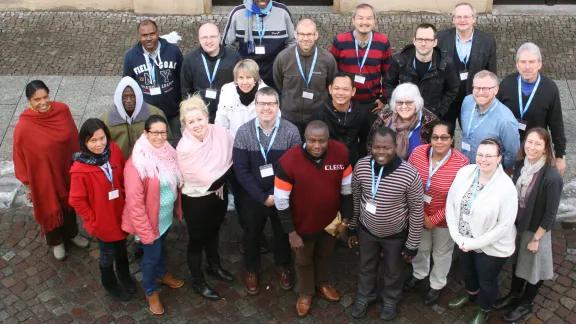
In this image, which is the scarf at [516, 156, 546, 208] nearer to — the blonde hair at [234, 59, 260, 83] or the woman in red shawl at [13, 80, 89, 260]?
the blonde hair at [234, 59, 260, 83]

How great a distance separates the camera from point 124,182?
5281 millimetres

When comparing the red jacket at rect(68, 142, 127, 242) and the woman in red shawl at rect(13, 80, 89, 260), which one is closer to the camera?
the red jacket at rect(68, 142, 127, 242)

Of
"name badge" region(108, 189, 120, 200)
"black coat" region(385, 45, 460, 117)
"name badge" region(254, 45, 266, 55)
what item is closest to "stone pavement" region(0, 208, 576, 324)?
"name badge" region(108, 189, 120, 200)

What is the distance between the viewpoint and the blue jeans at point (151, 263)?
5520 millimetres

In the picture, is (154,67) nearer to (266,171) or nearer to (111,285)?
(266,171)

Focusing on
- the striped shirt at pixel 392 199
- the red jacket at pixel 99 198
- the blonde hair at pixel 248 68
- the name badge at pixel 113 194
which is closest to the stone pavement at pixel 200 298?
the red jacket at pixel 99 198

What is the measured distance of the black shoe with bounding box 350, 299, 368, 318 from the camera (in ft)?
18.6

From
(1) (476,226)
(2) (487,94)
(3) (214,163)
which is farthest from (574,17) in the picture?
(3) (214,163)

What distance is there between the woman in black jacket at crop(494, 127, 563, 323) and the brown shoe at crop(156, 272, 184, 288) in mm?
2908

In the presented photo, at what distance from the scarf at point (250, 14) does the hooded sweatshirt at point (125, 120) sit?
5.92ft

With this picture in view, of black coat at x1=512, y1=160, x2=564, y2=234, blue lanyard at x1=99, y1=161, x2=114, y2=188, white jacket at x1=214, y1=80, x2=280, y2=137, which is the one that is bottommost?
black coat at x1=512, y1=160, x2=564, y2=234

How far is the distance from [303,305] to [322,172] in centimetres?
135

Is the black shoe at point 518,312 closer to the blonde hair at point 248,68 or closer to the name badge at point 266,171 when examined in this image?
the name badge at point 266,171

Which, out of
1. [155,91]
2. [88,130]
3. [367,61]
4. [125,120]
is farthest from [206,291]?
[367,61]
